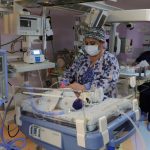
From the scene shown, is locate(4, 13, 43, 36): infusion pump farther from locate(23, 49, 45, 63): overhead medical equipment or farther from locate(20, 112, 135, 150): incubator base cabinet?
locate(20, 112, 135, 150): incubator base cabinet

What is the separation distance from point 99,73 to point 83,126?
1.19 meters

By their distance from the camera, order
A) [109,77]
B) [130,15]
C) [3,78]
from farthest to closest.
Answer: [130,15]
[109,77]
[3,78]

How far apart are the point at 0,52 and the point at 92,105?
2.13ft

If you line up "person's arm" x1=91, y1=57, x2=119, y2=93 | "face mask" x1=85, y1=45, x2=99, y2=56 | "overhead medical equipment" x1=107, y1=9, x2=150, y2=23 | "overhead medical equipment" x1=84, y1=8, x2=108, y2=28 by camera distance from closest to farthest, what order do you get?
"person's arm" x1=91, y1=57, x2=119, y2=93
"face mask" x1=85, y1=45, x2=99, y2=56
"overhead medical equipment" x1=84, y1=8, x2=108, y2=28
"overhead medical equipment" x1=107, y1=9, x2=150, y2=23

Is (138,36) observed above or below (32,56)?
above

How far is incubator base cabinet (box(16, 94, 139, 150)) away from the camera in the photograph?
3.22ft

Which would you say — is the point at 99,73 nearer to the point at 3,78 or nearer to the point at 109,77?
the point at 109,77

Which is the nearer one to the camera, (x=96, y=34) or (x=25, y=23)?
(x=96, y=34)

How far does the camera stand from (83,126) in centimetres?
97

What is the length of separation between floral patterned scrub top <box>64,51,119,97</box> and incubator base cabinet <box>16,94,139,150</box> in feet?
2.52

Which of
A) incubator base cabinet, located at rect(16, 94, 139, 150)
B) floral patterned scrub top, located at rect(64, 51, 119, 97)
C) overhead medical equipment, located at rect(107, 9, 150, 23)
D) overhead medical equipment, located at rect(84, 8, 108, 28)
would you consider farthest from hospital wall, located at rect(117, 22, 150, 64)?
incubator base cabinet, located at rect(16, 94, 139, 150)

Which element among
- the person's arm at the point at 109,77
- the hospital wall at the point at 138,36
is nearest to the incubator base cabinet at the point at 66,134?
the person's arm at the point at 109,77

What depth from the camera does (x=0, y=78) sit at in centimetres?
137

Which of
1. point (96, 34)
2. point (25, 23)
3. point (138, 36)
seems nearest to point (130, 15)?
point (96, 34)
